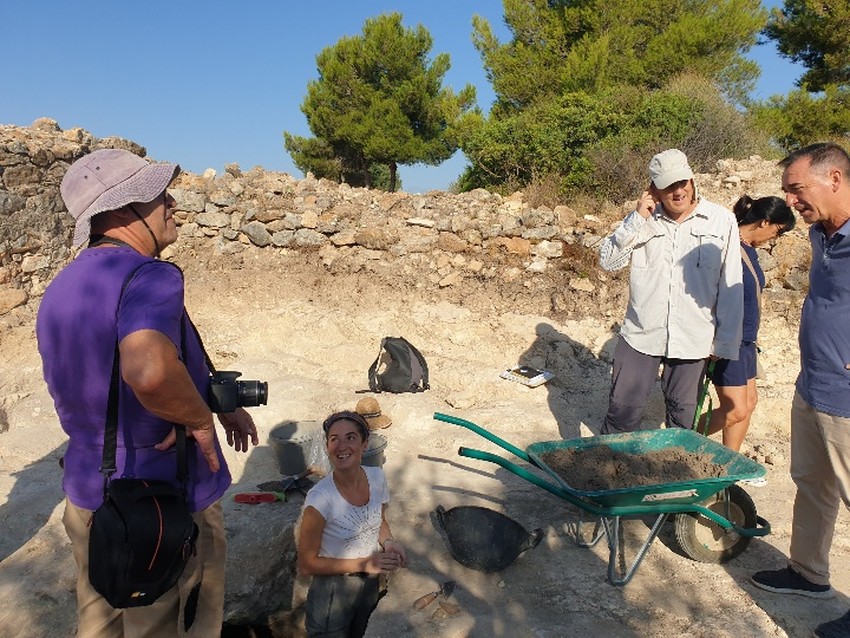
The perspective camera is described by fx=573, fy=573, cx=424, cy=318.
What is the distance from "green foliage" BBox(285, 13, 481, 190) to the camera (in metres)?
17.7

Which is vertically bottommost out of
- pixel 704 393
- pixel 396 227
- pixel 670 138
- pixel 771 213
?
pixel 704 393

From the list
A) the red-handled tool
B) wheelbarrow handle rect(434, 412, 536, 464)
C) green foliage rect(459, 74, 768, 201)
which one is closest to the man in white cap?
wheelbarrow handle rect(434, 412, 536, 464)

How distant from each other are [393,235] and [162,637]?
603 cm

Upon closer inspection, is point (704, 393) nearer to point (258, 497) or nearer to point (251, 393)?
point (251, 393)

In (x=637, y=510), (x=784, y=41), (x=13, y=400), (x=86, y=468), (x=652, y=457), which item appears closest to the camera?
(x=86, y=468)

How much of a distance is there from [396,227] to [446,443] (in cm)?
377

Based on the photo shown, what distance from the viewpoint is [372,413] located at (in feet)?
15.2

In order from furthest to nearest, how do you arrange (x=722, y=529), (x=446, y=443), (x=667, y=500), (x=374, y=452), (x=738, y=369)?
(x=446, y=443) < (x=374, y=452) < (x=738, y=369) < (x=722, y=529) < (x=667, y=500)

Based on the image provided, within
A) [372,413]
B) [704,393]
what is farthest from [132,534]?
[704,393]

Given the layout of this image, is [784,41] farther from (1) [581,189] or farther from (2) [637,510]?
(2) [637,510]

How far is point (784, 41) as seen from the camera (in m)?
14.1

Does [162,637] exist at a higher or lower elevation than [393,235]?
lower

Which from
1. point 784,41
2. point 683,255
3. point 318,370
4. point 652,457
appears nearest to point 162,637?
point 652,457

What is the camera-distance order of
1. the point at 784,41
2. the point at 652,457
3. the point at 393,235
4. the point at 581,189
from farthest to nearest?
the point at 784,41 → the point at 581,189 → the point at 393,235 → the point at 652,457
